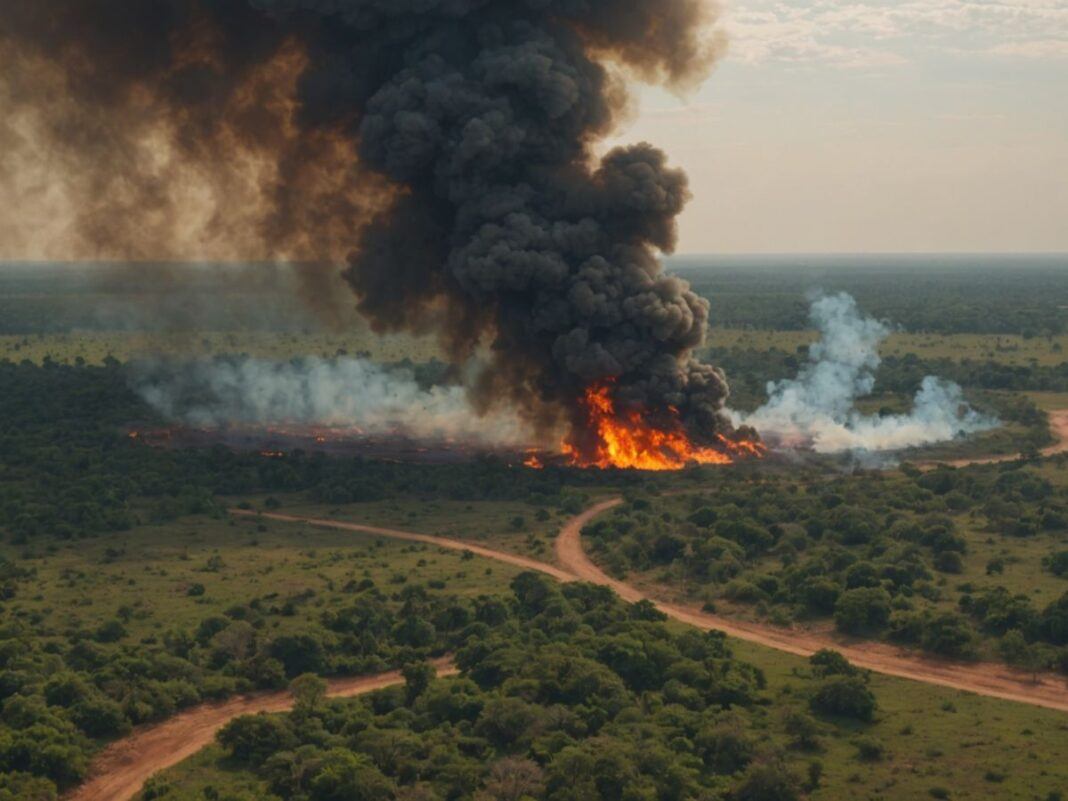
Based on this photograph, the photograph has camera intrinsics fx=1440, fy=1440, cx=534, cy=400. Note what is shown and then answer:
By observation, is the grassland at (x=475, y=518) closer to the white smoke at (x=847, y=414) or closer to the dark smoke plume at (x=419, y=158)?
the dark smoke plume at (x=419, y=158)

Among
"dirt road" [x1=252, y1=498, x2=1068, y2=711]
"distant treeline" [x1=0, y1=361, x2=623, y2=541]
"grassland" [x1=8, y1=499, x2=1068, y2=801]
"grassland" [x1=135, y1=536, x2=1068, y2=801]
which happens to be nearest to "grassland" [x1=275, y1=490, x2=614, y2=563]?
"grassland" [x1=8, y1=499, x2=1068, y2=801]

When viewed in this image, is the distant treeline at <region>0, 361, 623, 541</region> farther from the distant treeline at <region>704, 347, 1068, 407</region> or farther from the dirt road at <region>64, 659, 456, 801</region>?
the distant treeline at <region>704, 347, 1068, 407</region>

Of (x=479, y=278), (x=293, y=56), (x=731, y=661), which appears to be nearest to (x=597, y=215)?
(x=479, y=278)

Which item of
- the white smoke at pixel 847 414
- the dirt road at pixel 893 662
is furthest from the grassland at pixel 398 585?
the white smoke at pixel 847 414

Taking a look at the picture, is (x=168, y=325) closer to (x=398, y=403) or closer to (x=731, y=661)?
(x=398, y=403)

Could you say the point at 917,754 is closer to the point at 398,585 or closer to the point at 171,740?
the point at 171,740
